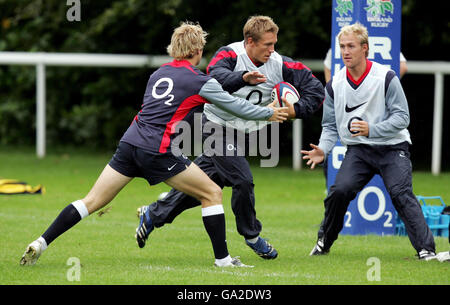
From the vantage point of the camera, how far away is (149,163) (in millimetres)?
6891

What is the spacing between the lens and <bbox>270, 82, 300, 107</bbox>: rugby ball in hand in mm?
7465

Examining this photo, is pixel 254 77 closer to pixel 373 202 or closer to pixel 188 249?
pixel 188 249

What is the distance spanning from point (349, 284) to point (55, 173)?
1112 cm

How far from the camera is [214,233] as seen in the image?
7.04 meters

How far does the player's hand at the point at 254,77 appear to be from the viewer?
24.0 feet

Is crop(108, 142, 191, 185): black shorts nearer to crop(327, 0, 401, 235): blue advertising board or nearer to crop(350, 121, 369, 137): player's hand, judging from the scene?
crop(350, 121, 369, 137): player's hand

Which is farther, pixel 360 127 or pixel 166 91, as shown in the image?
pixel 360 127

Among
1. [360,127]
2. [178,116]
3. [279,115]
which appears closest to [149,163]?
[178,116]

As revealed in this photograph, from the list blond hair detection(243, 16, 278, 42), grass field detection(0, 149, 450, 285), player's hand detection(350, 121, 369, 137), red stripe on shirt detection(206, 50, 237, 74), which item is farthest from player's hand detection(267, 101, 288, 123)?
grass field detection(0, 149, 450, 285)

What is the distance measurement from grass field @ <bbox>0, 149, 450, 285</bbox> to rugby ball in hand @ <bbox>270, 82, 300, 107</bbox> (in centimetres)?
148

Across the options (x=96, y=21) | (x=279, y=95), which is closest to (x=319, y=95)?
(x=279, y=95)

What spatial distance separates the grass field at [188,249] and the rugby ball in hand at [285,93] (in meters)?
1.48

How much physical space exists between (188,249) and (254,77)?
207 centimetres

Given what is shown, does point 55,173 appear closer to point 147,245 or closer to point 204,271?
point 147,245
